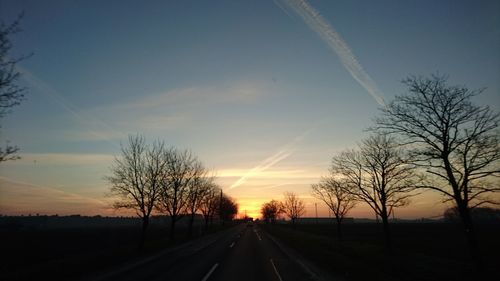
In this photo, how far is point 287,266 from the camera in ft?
55.5

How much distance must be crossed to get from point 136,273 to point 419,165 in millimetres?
13463

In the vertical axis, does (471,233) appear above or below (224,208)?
below

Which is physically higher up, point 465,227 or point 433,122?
point 433,122

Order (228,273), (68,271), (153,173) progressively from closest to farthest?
(228,273) < (68,271) < (153,173)

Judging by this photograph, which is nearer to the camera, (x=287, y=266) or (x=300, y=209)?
(x=287, y=266)

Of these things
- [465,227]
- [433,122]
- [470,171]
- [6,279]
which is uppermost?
[433,122]

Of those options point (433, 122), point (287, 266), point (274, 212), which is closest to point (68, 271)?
point (287, 266)

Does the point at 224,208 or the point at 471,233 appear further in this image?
the point at 224,208

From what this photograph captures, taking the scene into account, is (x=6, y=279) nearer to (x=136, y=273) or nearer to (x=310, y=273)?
(x=136, y=273)

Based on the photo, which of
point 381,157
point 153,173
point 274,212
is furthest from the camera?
point 274,212

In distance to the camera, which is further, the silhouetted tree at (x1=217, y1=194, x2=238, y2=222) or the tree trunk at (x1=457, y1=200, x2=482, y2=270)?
the silhouetted tree at (x1=217, y1=194, x2=238, y2=222)

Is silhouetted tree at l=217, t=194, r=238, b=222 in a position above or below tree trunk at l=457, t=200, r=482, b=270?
above

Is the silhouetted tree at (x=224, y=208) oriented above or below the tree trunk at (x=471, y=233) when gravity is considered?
above

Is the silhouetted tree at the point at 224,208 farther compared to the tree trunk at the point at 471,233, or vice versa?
the silhouetted tree at the point at 224,208
